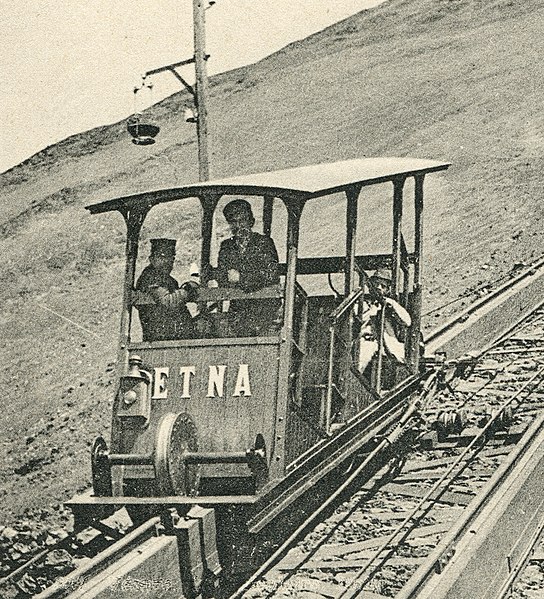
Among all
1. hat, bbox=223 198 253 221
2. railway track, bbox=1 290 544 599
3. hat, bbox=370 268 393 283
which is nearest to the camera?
railway track, bbox=1 290 544 599

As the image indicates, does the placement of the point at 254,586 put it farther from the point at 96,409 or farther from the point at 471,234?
the point at 471,234

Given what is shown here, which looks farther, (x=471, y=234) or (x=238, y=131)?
(x=238, y=131)

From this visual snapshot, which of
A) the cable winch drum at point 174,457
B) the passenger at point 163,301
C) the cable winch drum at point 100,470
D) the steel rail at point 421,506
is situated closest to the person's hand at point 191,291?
the passenger at point 163,301

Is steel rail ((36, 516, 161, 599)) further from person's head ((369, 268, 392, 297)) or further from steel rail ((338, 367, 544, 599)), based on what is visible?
person's head ((369, 268, 392, 297))

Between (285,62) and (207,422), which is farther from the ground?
(285,62)

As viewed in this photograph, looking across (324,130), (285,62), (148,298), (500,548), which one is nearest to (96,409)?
(148,298)

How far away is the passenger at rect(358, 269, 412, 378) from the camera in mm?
9012

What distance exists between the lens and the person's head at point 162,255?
24.7ft

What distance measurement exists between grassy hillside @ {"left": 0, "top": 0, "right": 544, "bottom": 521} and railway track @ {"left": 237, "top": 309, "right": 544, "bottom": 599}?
500 centimetres

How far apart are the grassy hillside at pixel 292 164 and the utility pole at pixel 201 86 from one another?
4481 millimetres

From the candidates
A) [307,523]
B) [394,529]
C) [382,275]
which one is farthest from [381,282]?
[307,523]

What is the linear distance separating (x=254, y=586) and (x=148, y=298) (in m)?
2.32

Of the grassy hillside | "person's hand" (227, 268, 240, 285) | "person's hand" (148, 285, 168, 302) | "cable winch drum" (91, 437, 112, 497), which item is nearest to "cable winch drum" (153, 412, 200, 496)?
"cable winch drum" (91, 437, 112, 497)

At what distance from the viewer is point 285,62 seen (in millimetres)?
46562
